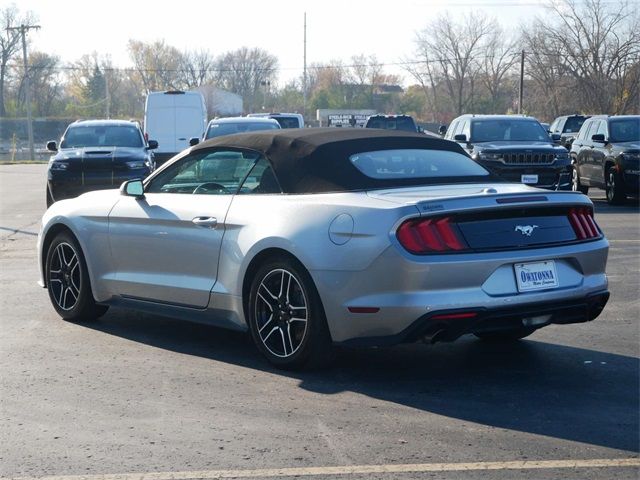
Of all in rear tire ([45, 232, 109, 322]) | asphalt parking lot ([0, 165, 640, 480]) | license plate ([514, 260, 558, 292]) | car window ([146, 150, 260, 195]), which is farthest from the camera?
rear tire ([45, 232, 109, 322])

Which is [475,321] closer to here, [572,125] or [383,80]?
[572,125]

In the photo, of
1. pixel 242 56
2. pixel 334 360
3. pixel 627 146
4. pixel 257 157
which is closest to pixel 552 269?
pixel 334 360

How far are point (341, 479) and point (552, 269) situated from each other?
7.73 ft

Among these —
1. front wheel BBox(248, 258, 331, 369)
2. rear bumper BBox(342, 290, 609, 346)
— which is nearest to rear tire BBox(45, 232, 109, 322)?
front wheel BBox(248, 258, 331, 369)

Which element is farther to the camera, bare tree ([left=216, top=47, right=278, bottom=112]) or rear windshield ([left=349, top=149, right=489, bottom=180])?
bare tree ([left=216, top=47, right=278, bottom=112])

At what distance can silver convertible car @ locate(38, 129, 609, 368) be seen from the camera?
19.3 ft

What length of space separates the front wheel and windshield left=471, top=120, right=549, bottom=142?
1408cm

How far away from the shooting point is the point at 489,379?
6.30m

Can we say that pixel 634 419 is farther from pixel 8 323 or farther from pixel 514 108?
pixel 514 108

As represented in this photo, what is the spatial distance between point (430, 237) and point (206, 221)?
180 centimetres

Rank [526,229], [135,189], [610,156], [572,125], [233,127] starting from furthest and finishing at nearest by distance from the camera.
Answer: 1. [572,125]
2. [233,127]
3. [610,156]
4. [135,189]
5. [526,229]

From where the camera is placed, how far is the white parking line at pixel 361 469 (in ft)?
15.0

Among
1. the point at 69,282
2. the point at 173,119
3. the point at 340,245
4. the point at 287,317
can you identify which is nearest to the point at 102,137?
the point at 173,119

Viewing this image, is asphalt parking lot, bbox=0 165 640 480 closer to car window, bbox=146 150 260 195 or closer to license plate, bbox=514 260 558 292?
license plate, bbox=514 260 558 292
